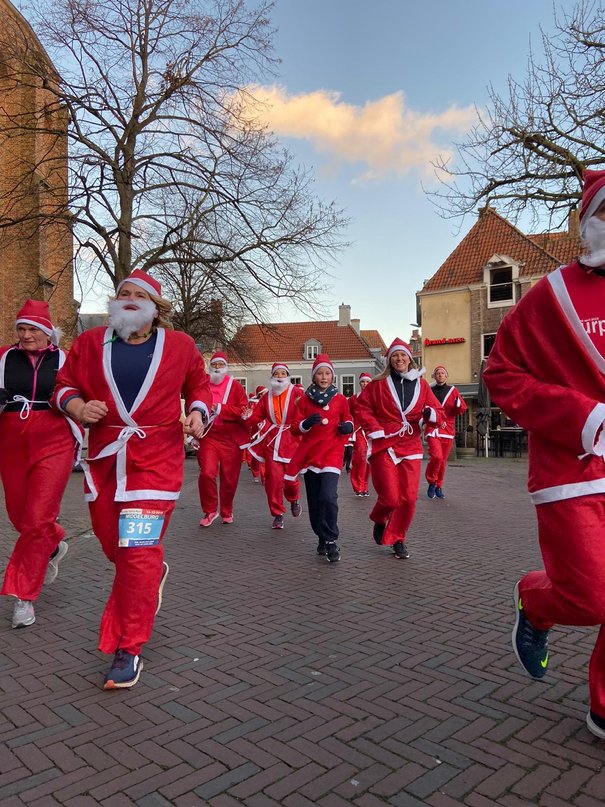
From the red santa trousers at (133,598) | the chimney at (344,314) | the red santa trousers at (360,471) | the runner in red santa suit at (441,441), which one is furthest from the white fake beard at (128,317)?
the chimney at (344,314)

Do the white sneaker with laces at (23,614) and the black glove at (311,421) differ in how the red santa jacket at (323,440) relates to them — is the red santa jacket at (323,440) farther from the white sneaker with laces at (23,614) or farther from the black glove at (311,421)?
the white sneaker with laces at (23,614)

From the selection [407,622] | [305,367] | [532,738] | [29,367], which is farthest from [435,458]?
[305,367]

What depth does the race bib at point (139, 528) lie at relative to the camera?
3.61 meters

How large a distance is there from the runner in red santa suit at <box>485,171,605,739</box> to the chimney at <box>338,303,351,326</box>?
51.4 meters

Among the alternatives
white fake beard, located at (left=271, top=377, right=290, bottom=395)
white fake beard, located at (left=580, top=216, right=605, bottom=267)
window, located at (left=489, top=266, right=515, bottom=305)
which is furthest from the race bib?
window, located at (left=489, top=266, right=515, bottom=305)

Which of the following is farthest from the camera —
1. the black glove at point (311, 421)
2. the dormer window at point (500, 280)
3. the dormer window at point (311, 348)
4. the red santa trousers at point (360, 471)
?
the dormer window at point (311, 348)

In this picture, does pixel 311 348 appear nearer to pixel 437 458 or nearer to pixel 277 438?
pixel 437 458

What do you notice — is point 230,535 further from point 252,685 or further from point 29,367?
point 252,685

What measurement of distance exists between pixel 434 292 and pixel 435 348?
274cm

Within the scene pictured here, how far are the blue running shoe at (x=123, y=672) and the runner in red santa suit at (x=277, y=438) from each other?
500cm

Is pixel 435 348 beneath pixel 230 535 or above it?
above

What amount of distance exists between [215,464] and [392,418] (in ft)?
9.52

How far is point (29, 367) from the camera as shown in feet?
16.3

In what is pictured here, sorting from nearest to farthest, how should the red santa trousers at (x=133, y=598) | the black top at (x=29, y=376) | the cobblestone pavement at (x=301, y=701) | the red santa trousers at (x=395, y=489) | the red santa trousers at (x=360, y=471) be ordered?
the cobblestone pavement at (x=301, y=701)
the red santa trousers at (x=133, y=598)
the black top at (x=29, y=376)
the red santa trousers at (x=395, y=489)
the red santa trousers at (x=360, y=471)
